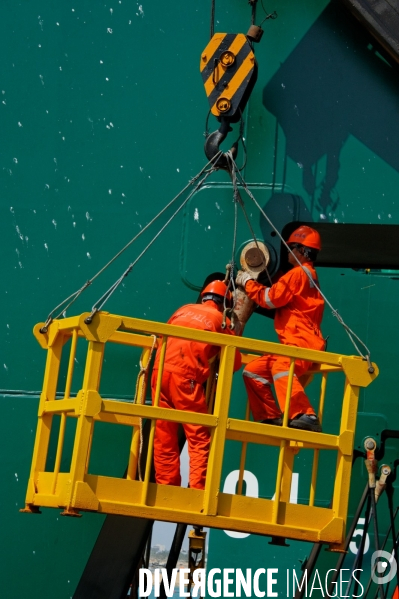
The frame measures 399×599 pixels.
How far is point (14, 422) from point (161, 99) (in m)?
2.31

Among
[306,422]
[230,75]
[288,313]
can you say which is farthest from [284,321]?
[230,75]

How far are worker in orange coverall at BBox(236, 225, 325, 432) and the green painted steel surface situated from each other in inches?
17.8

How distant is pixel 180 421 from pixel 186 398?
21.8 inches

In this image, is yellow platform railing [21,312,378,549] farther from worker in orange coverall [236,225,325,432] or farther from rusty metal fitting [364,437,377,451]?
rusty metal fitting [364,437,377,451]

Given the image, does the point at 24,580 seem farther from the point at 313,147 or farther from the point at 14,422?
the point at 313,147

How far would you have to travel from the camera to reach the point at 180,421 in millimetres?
4508

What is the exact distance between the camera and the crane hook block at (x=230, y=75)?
576 cm

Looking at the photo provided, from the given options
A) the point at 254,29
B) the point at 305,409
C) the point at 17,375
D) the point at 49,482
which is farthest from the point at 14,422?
the point at 254,29

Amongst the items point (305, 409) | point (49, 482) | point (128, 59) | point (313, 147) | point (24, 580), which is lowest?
point (24, 580)

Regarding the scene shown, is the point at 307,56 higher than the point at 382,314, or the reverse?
the point at 307,56

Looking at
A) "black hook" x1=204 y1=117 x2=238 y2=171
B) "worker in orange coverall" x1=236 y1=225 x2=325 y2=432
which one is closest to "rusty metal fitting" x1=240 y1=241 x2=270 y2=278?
"worker in orange coverall" x1=236 y1=225 x2=325 y2=432

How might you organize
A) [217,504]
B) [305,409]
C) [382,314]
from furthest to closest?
[382,314] → [305,409] → [217,504]

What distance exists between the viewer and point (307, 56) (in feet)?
20.9

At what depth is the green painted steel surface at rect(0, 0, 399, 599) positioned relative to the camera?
616 centimetres
